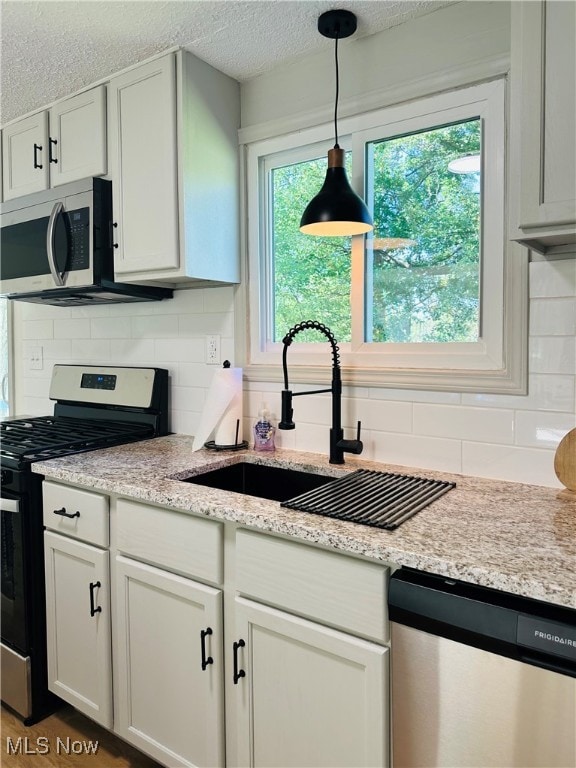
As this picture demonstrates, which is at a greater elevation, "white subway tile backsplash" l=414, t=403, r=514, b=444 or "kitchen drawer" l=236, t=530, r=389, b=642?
"white subway tile backsplash" l=414, t=403, r=514, b=444

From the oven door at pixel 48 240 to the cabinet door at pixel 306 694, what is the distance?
1.46 m

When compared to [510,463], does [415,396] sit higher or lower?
higher

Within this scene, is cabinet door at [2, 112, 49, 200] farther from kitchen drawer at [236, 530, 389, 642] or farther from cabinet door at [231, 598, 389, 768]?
cabinet door at [231, 598, 389, 768]

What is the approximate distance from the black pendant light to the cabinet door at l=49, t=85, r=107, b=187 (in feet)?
3.06

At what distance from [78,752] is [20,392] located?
1.98m

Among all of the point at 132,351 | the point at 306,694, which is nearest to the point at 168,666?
the point at 306,694

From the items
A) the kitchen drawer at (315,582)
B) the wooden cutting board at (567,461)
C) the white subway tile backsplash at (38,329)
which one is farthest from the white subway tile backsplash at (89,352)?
the wooden cutting board at (567,461)

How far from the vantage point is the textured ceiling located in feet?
5.12

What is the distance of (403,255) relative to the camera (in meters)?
1.76

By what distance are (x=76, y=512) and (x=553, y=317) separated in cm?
154

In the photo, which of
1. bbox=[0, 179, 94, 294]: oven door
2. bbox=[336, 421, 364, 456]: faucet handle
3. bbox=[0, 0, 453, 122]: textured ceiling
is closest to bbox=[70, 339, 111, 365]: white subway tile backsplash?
bbox=[0, 179, 94, 294]: oven door

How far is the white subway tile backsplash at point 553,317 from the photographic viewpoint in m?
1.40

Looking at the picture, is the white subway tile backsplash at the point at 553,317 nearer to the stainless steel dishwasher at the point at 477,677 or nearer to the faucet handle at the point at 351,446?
the faucet handle at the point at 351,446

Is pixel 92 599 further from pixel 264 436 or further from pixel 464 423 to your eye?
pixel 464 423
